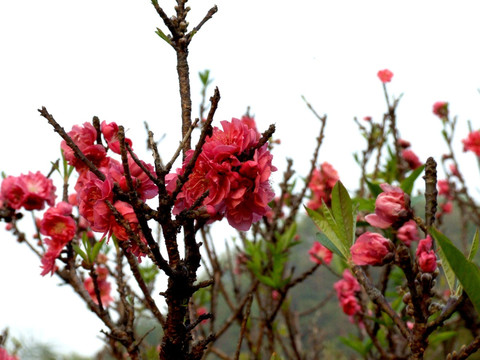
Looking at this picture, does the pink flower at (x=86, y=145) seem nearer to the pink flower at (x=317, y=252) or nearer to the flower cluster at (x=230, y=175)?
the flower cluster at (x=230, y=175)

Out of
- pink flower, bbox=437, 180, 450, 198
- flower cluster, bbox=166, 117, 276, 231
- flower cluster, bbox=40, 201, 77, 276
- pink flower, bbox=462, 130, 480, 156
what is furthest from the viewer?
pink flower, bbox=437, 180, 450, 198

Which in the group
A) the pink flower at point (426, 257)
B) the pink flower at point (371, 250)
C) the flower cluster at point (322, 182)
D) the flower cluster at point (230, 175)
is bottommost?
the pink flower at point (426, 257)

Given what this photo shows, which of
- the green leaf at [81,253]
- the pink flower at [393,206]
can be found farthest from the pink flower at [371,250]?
the green leaf at [81,253]

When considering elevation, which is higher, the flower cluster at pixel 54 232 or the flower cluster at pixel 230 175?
the flower cluster at pixel 54 232

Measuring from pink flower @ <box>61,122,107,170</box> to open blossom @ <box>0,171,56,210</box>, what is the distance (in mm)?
780

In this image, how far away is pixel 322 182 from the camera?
110 inches

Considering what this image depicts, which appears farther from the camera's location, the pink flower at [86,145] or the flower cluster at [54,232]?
the flower cluster at [54,232]

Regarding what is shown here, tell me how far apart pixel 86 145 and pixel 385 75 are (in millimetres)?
2382

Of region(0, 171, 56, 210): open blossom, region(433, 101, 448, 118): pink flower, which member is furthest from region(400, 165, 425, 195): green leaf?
region(433, 101, 448, 118): pink flower

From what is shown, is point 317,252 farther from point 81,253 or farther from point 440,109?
point 81,253

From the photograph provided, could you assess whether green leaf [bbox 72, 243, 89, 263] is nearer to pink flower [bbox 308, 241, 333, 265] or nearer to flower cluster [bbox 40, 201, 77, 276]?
flower cluster [bbox 40, 201, 77, 276]

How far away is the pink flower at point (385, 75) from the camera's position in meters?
2.98

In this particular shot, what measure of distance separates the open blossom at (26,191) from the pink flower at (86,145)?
780 millimetres

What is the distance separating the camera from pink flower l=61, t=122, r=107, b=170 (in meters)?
1.05
